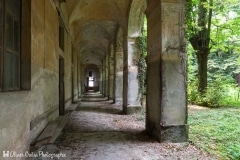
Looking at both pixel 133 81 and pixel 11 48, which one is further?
pixel 133 81

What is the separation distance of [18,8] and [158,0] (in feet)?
10.7

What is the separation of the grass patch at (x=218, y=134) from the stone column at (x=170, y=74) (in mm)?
579

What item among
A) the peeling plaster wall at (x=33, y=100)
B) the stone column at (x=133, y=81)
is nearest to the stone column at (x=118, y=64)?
the stone column at (x=133, y=81)

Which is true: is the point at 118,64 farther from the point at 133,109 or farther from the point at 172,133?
the point at 172,133

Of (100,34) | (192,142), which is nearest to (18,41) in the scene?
(192,142)

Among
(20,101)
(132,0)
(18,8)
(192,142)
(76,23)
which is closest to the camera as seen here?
(20,101)

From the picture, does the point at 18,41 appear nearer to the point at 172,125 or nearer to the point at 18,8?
the point at 18,8

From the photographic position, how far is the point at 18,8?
436 centimetres

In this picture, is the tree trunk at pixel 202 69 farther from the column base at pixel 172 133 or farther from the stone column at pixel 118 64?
the column base at pixel 172 133

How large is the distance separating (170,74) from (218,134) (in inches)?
83.3

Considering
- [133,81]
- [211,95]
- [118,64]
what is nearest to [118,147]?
[133,81]

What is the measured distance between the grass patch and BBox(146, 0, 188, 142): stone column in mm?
579

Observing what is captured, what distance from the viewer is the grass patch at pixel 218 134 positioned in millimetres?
4711

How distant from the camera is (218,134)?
6.03 meters
